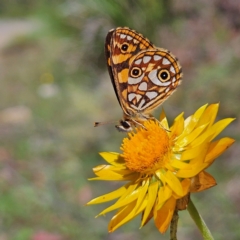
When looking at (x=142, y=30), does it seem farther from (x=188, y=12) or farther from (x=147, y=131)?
(x=147, y=131)

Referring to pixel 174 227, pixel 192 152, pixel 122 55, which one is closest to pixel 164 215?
pixel 174 227

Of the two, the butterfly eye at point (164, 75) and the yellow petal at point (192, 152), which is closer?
the yellow petal at point (192, 152)

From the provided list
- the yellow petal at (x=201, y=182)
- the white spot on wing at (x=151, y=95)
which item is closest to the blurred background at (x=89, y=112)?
the white spot on wing at (x=151, y=95)

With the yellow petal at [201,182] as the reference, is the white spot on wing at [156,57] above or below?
above

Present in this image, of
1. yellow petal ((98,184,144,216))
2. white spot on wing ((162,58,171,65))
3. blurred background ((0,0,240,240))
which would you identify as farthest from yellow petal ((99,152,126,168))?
blurred background ((0,0,240,240))

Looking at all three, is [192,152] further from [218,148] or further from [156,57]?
[156,57]

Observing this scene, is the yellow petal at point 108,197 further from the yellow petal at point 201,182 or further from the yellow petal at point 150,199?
the yellow petal at point 201,182

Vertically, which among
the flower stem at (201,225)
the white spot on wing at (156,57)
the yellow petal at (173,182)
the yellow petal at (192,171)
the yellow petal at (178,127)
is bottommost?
the flower stem at (201,225)
